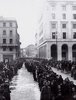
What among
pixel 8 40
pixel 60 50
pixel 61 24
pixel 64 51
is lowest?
pixel 64 51

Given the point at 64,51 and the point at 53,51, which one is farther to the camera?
the point at 64,51

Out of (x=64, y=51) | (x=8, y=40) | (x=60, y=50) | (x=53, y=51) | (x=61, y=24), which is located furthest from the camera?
(x=8, y=40)

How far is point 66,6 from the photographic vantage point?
69125 millimetres

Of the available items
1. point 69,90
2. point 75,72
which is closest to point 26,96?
point 69,90

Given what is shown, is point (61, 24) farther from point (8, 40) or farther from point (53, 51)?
point (8, 40)

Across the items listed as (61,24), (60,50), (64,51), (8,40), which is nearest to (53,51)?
(60,50)

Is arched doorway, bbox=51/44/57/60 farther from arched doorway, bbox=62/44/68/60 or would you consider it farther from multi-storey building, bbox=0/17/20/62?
multi-storey building, bbox=0/17/20/62

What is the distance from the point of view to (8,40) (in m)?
73.4

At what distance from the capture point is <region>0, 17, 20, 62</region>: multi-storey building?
238ft

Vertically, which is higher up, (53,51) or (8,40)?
(8,40)

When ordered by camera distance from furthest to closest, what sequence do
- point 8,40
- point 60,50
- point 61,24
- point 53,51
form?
point 8,40, point 53,51, point 61,24, point 60,50

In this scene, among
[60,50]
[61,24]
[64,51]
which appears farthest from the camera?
[64,51]

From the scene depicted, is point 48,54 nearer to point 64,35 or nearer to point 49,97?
point 64,35

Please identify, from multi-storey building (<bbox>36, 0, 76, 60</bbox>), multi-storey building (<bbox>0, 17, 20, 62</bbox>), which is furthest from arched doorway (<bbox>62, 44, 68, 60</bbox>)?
multi-storey building (<bbox>0, 17, 20, 62</bbox>)
